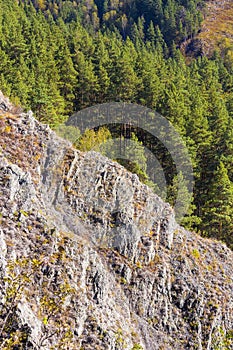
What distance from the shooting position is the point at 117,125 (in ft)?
141

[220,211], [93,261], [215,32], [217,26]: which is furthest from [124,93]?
[217,26]

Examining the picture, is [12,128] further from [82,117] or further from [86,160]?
[82,117]

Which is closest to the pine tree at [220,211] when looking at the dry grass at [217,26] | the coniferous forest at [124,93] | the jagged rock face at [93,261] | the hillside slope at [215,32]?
the coniferous forest at [124,93]

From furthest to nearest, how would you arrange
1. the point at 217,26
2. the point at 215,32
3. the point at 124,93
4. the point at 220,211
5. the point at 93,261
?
the point at 217,26, the point at 215,32, the point at 124,93, the point at 220,211, the point at 93,261

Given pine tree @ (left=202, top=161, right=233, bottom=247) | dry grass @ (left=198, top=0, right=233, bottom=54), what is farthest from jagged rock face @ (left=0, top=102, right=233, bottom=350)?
dry grass @ (left=198, top=0, right=233, bottom=54)

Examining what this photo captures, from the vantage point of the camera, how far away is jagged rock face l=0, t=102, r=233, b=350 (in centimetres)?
1548

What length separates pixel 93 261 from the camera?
60.2ft

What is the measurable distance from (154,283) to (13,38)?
4105cm

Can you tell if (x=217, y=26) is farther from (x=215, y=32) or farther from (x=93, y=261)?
(x=93, y=261)

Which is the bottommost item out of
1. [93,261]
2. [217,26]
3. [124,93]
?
[93,261]

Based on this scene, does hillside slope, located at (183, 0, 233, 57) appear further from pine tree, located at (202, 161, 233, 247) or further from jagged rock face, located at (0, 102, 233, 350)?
jagged rock face, located at (0, 102, 233, 350)

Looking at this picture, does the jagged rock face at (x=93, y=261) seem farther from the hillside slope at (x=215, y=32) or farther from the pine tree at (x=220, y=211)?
the hillside slope at (x=215, y=32)

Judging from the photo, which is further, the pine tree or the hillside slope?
the hillside slope

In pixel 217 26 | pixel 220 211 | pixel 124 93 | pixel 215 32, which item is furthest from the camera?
pixel 217 26
